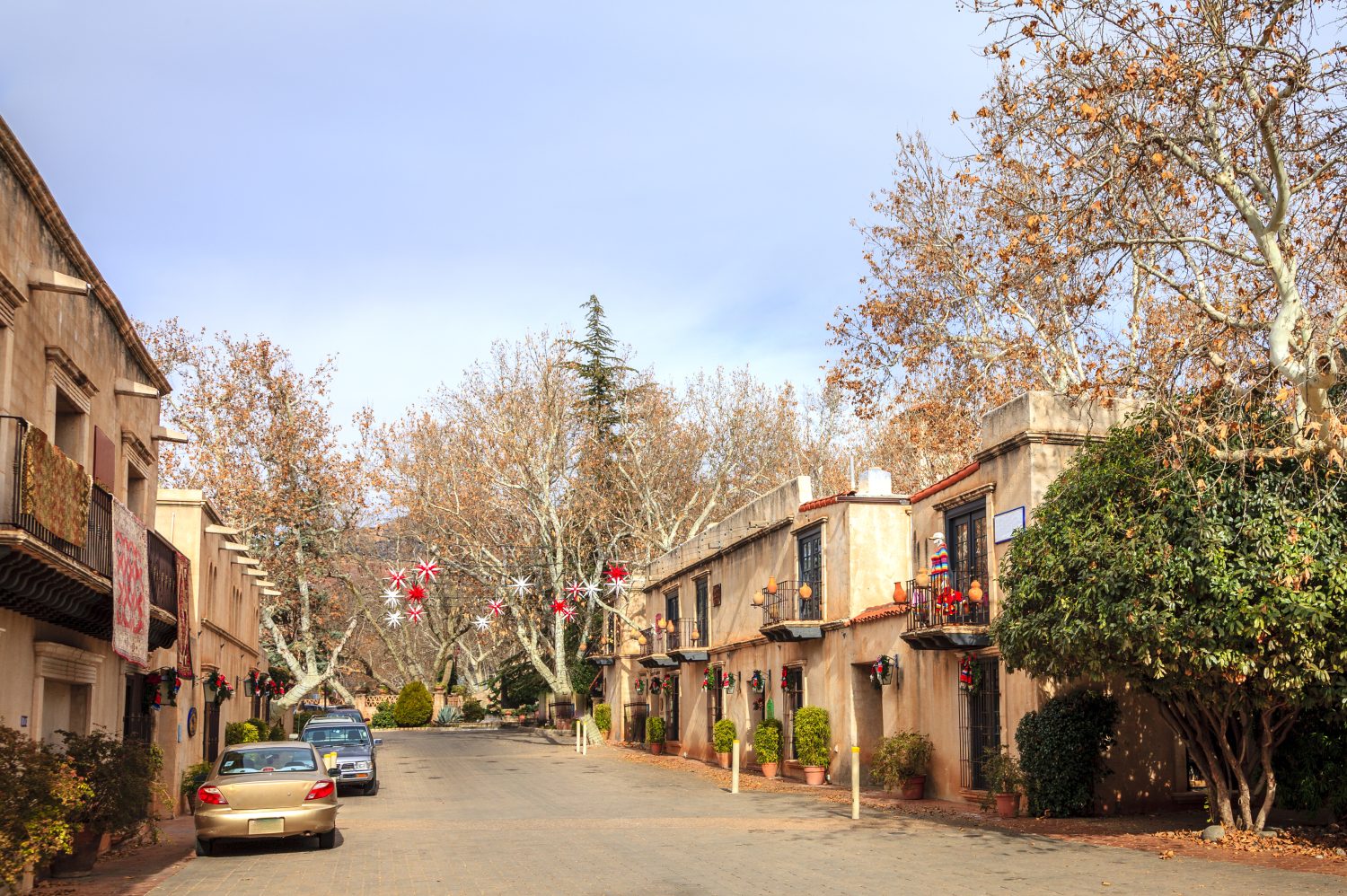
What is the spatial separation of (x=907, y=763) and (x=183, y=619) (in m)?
12.9

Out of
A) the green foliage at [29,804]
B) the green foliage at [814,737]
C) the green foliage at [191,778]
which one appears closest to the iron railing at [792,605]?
the green foliage at [814,737]

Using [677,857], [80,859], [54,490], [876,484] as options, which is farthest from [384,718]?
[54,490]

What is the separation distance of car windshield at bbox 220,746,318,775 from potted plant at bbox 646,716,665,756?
82.4ft

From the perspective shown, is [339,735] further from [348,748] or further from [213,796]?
[213,796]

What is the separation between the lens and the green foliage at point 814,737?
2691 centimetres

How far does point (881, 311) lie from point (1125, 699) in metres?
13.1

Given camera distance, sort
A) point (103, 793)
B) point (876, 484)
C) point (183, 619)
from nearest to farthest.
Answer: point (103, 793) < point (183, 619) < point (876, 484)

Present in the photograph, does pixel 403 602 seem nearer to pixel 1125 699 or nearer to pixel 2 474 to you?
pixel 1125 699

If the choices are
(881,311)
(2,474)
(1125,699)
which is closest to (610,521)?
(881,311)

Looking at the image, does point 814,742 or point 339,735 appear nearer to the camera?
point 814,742

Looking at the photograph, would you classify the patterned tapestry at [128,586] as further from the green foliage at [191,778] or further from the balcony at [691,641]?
the balcony at [691,641]

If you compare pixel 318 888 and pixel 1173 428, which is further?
pixel 1173 428

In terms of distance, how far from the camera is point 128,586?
16.0 metres

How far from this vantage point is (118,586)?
602 inches
